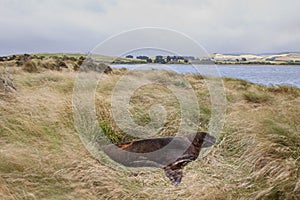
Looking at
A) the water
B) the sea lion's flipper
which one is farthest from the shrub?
the sea lion's flipper

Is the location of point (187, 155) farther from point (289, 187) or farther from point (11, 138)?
point (11, 138)

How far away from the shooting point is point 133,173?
2.92 meters

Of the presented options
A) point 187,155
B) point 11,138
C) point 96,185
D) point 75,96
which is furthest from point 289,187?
A: point 75,96

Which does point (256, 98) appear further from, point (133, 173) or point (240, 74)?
point (240, 74)

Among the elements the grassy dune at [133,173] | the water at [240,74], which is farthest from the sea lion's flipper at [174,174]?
the water at [240,74]

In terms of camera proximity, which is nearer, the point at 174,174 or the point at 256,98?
Result: the point at 174,174

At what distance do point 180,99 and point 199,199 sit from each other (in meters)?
3.05

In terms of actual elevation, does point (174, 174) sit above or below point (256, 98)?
below

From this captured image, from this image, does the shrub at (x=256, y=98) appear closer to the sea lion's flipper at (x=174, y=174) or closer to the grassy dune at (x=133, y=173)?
the grassy dune at (x=133, y=173)

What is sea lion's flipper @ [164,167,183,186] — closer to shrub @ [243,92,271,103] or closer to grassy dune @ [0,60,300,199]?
grassy dune @ [0,60,300,199]

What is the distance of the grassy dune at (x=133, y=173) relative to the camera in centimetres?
244

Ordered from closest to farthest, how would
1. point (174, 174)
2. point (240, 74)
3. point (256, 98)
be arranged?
point (174, 174) → point (256, 98) → point (240, 74)

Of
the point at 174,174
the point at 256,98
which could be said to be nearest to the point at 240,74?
the point at 256,98

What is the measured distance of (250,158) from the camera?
296 centimetres
